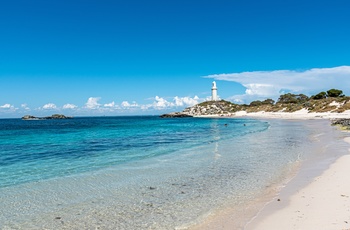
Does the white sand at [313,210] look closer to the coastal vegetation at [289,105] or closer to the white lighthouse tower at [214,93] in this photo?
the coastal vegetation at [289,105]

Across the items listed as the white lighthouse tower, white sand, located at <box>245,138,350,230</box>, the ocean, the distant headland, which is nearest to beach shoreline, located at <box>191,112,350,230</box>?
white sand, located at <box>245,138,350,230</box>

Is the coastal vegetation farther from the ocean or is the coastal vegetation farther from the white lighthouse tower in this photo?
the ocean

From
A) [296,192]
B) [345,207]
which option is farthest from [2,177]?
[345,207]

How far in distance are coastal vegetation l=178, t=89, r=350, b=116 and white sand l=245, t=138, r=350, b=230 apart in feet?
267

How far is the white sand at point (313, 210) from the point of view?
695cm

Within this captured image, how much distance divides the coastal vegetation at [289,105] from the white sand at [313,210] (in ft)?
267

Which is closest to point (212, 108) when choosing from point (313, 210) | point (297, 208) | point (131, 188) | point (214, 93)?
A: point (214, 93)

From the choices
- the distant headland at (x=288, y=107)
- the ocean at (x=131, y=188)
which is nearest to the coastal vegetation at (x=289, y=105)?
the distant headland at (x=288, y=107)

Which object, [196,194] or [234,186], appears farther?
[234,186]

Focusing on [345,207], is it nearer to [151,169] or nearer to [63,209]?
[63,209]

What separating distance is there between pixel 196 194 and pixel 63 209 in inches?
190

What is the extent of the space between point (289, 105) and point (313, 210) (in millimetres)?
124857

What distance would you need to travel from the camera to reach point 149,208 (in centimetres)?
914

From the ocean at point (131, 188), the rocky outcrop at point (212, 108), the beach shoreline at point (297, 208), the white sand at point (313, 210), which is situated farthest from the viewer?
the rocky outcrop at point (212, 108)
